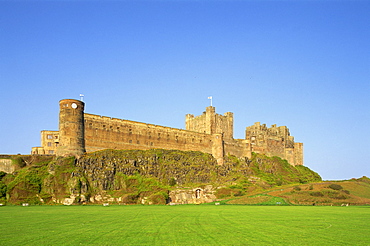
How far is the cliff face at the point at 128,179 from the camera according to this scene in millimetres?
62719

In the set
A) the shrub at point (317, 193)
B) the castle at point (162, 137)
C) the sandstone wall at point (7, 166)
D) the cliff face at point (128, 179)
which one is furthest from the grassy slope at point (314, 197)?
the sandstone wall at point (7, 166)

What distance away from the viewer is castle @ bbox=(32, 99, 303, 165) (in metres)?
69.6

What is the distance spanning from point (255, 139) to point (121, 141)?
44523mm

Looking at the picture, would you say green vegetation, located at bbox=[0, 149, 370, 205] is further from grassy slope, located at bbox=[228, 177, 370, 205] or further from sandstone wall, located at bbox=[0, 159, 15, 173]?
sandstone wall, located at bbox=[0, 159, 15, 173]

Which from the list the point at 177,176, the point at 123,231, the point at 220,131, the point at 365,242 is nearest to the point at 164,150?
the point at 177,176

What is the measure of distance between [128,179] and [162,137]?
57.7 feet

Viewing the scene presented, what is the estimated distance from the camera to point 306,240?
1828cm

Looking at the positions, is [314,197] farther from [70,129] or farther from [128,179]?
[70,129]

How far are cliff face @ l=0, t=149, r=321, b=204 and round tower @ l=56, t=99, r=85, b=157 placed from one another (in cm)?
179

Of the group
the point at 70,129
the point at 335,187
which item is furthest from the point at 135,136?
the point at 335,187

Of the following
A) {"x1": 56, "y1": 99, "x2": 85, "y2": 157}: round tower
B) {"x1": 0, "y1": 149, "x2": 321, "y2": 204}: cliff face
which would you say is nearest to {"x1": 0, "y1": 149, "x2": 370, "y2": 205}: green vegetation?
{"x1": 0, "y1": 149, "x2": 321, "y2": 204}: cliff face

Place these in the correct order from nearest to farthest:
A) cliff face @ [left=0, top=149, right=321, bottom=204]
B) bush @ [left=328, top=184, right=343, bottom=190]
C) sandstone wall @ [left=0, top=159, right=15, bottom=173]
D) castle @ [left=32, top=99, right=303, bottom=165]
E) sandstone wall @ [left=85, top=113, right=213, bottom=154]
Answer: cliff face @ [left=0, top=149, right=321, bottom=204] → bush @ [left=328, top=184, right=343, bottom=190] → sandstone wall @ [left=0, top=159, right=15, bottom=173] → castle @ [left=32, top=99, right=303, bottom=165] → sandstone wall @ [left=85, top=113, right=213, bottom=154]

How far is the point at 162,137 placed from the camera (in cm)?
8550

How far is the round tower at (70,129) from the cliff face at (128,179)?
1790 mm
